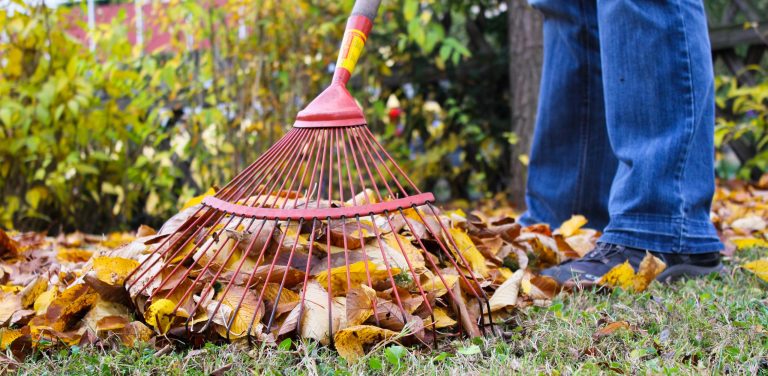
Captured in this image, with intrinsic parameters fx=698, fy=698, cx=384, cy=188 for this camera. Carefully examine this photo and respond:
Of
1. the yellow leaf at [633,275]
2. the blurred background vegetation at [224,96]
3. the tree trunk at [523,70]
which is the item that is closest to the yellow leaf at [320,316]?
the yellow leaf at [633,275]

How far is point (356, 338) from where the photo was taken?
4.19ft

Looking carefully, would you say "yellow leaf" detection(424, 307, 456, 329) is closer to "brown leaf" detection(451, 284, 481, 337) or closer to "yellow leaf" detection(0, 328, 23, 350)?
"brown leaf" detection(451, 284, 481, 337)

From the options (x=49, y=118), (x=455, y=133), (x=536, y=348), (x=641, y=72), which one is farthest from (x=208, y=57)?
(x=536, y=348)

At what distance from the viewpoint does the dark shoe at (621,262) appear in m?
1.75

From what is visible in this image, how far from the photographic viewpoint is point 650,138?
70.6 inches

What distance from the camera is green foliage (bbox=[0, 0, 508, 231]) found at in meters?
3.14

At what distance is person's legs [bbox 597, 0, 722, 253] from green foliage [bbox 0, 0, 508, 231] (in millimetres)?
1479

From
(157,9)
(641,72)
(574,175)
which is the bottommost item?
(574,175)

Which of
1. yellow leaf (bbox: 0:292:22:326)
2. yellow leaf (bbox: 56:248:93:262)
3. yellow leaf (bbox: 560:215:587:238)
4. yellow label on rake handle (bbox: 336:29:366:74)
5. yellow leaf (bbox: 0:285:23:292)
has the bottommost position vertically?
yellow leaf (bbox: 56:248:93:262)

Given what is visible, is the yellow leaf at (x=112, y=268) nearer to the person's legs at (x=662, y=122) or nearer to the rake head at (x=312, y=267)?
the rake head at (x=312, y=267)

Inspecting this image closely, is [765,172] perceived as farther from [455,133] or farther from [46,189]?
[46,189]

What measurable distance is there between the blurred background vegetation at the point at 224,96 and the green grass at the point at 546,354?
2.01 metres

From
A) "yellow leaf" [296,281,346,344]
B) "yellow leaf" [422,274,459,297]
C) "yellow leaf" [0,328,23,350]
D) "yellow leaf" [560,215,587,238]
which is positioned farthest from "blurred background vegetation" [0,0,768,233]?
"yellow leaf" [296,281,346,344]

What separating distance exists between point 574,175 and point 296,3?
5.71 feet
